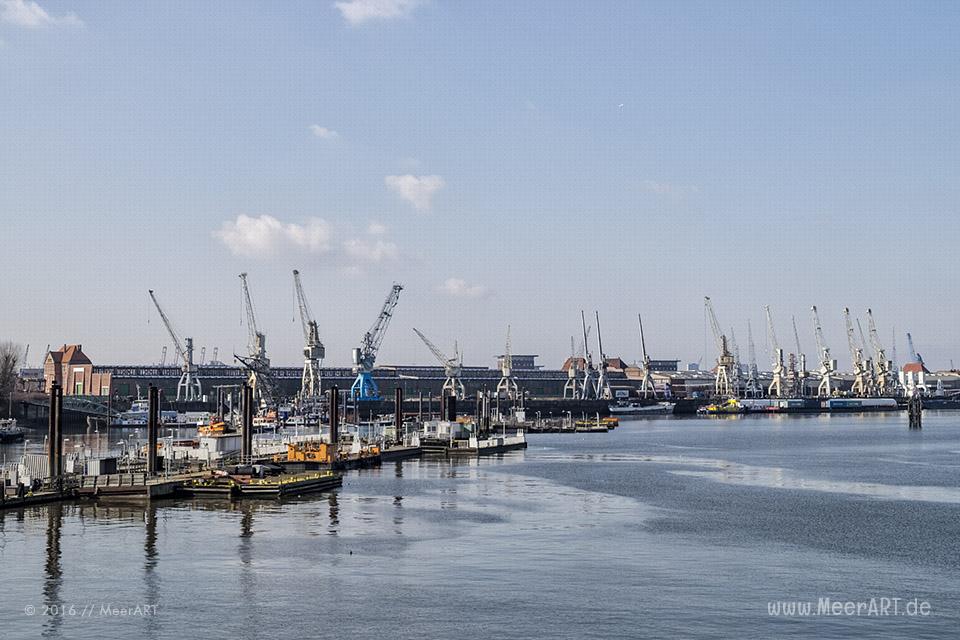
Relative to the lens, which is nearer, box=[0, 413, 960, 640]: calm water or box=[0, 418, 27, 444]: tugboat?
box=[0, 413, 960, 640]: calm water

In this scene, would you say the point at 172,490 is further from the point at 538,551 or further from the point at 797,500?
the point at 797,500

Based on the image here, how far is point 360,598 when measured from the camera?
4150cm

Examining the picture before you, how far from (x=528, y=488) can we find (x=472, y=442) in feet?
149

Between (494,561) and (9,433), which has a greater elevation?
(9,433)

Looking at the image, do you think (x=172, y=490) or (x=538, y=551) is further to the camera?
(x=172, y=490)

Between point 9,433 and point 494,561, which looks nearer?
point 494,561

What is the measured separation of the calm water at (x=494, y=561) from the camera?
124 ft

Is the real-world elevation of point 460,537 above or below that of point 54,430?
below

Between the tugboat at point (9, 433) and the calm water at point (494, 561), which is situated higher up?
the tugboat at point (9, 433)

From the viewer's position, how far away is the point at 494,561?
48.8 meters

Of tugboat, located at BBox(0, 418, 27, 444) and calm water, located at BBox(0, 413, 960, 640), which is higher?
tugboat, located at BBox(0, 418, 27, 444)

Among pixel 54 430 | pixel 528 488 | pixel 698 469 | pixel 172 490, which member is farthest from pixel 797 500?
pixel 54 430

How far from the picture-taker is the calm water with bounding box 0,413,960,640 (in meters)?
37.9

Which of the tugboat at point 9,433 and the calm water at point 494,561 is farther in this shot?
the tugboat at point 9,433
